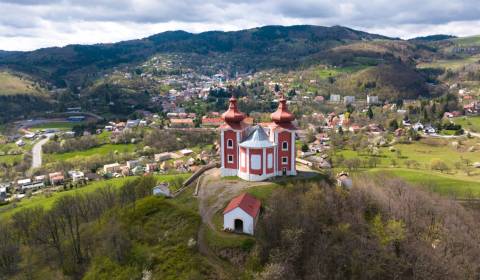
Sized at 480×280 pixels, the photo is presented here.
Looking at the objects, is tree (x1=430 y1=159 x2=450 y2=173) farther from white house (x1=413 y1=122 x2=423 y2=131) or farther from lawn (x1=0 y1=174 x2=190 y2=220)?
lawn (x1=0 y1=174 x2=190 y2=220)

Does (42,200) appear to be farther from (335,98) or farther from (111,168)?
(335,98)

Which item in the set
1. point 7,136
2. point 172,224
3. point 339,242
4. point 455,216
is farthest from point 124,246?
point 7,136

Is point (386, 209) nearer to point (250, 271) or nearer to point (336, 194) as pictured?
point (336, 194)

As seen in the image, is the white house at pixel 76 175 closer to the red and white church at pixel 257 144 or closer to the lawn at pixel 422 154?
the red and white church at pixel 257 144

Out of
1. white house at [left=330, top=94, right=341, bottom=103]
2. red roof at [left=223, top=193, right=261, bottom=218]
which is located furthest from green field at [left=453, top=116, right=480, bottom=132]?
red roof at [left=223, top=193, right=261, bottom=218]

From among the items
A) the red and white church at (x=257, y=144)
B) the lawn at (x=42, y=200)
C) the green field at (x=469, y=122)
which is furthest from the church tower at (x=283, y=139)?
the green field at (x=469, y=122)
